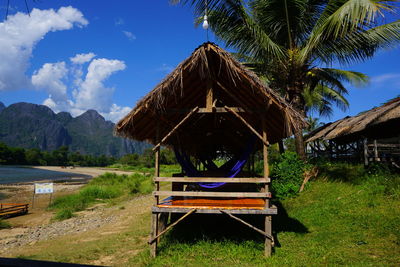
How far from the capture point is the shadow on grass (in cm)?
523

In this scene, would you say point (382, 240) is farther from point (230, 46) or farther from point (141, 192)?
point (141, 192)

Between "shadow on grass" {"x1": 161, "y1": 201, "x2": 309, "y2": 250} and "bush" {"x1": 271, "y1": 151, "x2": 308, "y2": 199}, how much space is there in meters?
1.64

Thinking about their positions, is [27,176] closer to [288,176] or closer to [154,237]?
[288,176]

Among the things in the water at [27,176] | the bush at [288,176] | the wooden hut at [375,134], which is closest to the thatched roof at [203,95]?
the bush at [288,176]

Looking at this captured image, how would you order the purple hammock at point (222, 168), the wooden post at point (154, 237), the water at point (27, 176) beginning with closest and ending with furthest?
1. the wooden post at point (154, 237)
2. the purple hammock at point (222, 168)
3. the water at point (27, 176)

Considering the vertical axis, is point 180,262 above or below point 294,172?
below

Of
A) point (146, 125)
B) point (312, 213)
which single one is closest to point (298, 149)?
point (312, 213)

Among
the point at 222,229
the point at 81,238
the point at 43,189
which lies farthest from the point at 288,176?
the point at 43,189

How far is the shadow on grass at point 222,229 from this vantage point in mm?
5234

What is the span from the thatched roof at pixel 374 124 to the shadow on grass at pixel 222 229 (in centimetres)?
434

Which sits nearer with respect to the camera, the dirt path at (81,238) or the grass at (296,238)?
the grass at (296,238)

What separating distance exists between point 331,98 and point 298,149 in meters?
8.12

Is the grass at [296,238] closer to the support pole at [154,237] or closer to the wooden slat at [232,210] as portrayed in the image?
the support pole at [154,237]

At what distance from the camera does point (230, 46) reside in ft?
30.0
